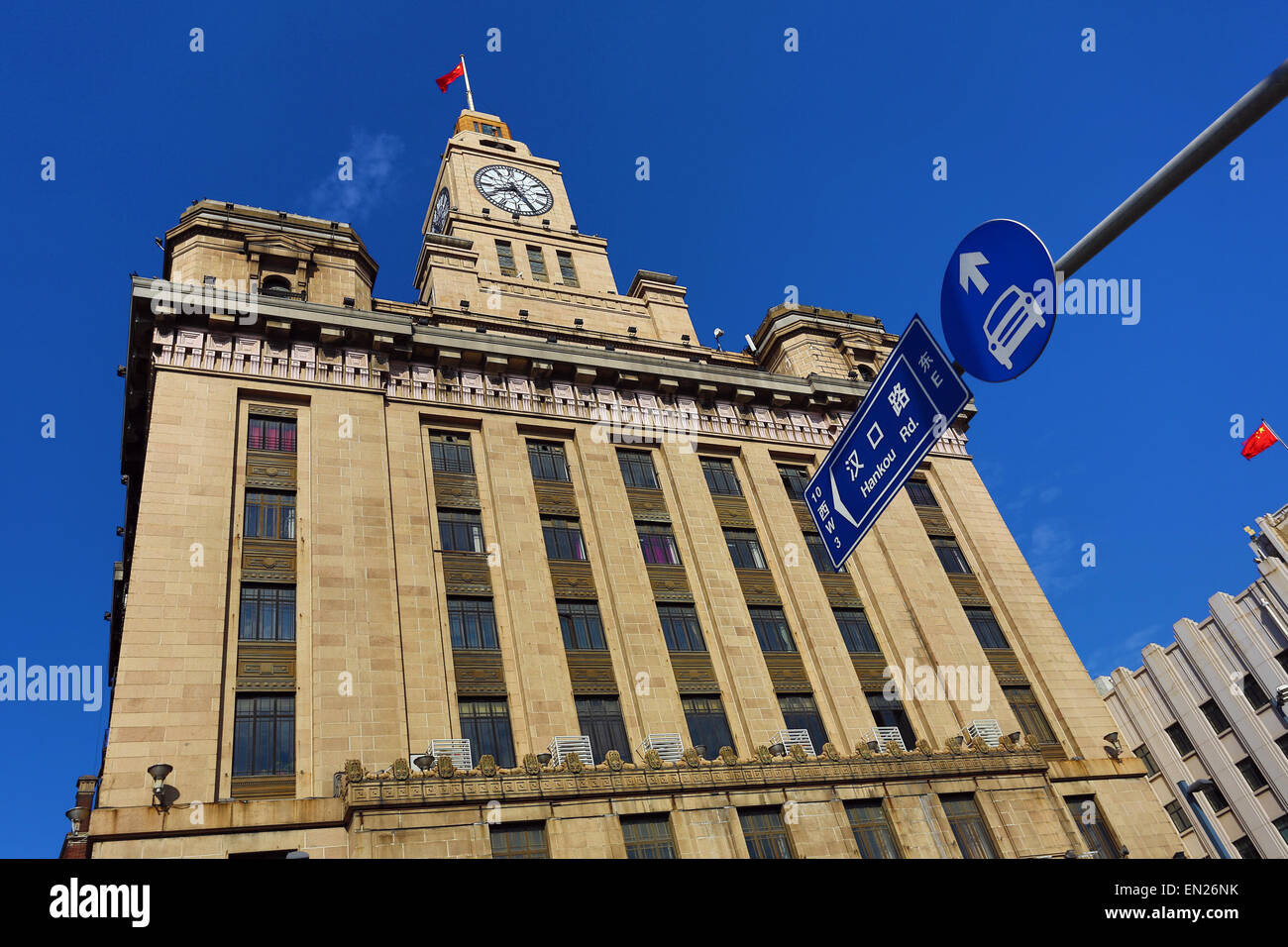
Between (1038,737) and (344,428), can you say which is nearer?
(344,428)

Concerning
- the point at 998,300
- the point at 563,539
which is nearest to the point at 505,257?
the point at 563,539

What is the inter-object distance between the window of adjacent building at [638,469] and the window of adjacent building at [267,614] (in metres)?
13.4

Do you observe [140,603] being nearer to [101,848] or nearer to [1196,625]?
[101,848]

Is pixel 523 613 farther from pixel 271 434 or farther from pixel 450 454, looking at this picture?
pixel 271 434

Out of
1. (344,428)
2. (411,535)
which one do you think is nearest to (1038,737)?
(411,535)

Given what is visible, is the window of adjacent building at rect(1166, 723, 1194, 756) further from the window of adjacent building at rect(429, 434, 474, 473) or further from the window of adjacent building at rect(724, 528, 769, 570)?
the window of adjacent building at rect(429, 434, 474, 473)

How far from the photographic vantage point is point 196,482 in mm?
25578

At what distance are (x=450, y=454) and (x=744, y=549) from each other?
11898 millimetres

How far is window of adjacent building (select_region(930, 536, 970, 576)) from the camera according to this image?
3653 cm

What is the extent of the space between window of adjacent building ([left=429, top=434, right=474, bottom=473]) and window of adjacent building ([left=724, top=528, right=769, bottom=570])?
1045cm

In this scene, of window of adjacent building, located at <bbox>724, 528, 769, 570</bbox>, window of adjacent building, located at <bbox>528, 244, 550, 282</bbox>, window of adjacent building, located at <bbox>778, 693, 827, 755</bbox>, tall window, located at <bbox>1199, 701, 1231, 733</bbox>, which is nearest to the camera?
window of adjacent building, located at <bbox>778, 693, 827, 755</bbox>

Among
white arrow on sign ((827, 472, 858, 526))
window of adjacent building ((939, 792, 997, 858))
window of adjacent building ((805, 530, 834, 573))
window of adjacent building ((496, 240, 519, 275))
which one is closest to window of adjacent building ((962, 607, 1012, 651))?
window of adjacent building ((805, 530, 834, 573))

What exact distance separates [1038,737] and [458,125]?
52823 millimetres
